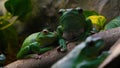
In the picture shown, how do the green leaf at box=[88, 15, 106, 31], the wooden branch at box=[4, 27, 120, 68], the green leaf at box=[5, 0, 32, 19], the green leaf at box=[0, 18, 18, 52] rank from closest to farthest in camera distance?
the wooden branch at box=[4, 27, 120, 68] → the green leaf at box=[88, 15, 106, 31] → the green leaf at box=[5, 0, 32, 19] → the green leaf at box=[0, 18, 18, 52]

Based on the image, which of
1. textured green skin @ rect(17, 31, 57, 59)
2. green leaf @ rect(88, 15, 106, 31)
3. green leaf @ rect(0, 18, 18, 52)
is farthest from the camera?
green leaf @ rect(0, 18, 18, 52)

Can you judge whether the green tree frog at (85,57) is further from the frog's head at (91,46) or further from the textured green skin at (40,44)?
the textured green skin at (40,44)

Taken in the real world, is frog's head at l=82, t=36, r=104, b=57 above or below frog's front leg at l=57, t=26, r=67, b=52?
below

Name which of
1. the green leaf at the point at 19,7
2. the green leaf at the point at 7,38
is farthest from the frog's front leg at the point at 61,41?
the green leaf at the point at 7,38

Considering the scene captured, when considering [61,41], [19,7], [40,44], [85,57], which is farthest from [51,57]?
[19,7]

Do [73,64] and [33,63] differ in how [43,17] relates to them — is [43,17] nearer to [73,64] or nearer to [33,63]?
[33,63]

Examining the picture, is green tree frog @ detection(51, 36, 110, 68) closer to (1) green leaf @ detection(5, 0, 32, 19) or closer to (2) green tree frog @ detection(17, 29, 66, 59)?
(2) green tree frog @ detection(17, 29, 66, 59)

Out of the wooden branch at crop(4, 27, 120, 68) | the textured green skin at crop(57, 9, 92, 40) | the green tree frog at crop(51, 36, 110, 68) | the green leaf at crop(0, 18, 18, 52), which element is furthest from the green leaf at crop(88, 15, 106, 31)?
the green tree frog at crop(51, 36, 110, 68)

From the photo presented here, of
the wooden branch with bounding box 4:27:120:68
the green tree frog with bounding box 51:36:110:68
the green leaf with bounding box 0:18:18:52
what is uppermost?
the green leaf with bounding box 0:18:18:52
